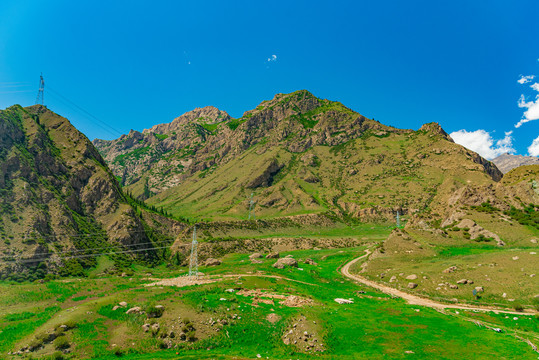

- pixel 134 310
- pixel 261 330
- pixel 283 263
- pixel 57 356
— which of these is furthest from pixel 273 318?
pixel 283 263

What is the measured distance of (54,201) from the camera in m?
105

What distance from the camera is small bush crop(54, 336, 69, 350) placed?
72.9 feet

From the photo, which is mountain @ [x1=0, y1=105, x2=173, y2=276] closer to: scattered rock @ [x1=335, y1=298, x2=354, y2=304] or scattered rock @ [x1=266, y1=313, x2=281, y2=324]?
scattered rock @ [x1=266, y1=313, x2=281, y2=324]

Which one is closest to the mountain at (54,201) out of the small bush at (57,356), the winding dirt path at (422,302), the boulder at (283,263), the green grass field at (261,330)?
the green grass field at (261,330)

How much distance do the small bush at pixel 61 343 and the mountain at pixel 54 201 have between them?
219 feet

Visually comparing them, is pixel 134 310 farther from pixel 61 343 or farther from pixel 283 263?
pixel 283 263

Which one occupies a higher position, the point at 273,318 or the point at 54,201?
the point at 54,201

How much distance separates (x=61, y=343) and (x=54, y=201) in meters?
109

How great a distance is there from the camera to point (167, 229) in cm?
18888

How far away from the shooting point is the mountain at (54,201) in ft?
262

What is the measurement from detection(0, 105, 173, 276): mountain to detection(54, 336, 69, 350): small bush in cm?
6660

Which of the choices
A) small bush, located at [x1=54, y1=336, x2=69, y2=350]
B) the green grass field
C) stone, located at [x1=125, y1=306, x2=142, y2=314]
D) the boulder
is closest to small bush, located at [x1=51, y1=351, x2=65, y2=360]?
the green grass field

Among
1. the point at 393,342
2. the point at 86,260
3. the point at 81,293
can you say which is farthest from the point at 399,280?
the point at 86,260

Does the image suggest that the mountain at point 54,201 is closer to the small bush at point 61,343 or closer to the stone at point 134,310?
the stone at point 134,310
